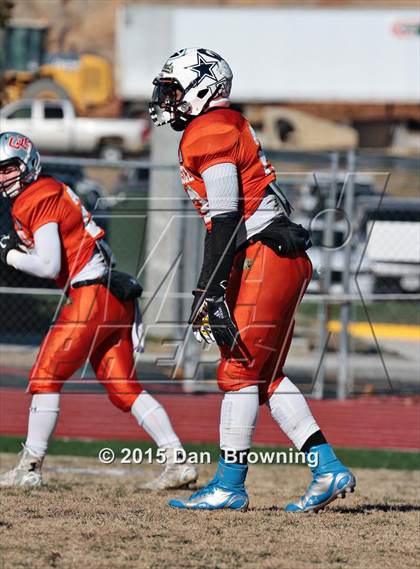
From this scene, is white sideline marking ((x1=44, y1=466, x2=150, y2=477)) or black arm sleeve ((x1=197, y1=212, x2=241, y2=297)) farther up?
black arm sleeve ((x1=197, y1=212, x2=241, y2=297))

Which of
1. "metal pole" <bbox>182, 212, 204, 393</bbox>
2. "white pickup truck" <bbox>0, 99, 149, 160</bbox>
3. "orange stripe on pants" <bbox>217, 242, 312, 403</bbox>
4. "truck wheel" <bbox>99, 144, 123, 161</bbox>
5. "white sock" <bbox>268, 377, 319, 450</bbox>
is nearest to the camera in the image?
"orange stripe on pants" <bbox>217, 242, 312, 403</bbox>

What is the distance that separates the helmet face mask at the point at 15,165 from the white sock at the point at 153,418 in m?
1.31

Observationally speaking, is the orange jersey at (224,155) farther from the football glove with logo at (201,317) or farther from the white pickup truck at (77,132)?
the white pickup truck at (77,132)

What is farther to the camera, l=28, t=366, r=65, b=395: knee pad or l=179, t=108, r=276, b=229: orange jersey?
l=28, t=366, r=65, b=395: knee pad

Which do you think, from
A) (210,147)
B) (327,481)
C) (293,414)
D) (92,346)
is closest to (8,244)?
(92,346)

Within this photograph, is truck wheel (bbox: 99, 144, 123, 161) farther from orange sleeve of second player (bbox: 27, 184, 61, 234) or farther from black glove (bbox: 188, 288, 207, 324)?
black glove (bbox: 188, 288, 207, 324)

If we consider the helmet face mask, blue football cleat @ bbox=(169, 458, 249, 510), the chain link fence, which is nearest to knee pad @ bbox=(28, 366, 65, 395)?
the helmet face mask

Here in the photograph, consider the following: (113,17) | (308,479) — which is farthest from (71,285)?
(113,17)

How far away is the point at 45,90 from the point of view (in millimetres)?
35750

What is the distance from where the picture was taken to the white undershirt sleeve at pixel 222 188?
5609 millimetres

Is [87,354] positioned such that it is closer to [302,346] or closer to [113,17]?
[302,346]

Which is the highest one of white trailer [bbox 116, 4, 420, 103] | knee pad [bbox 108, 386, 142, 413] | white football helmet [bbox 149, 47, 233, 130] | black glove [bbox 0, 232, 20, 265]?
white football helmet [bbox 149, 47, 233, 130]

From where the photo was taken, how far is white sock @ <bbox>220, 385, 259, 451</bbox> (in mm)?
5852

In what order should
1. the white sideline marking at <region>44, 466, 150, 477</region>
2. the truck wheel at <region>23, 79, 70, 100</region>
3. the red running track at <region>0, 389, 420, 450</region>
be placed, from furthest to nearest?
the truck wheel at <region>23, 79, 70, 100</region>, the red running track at <region>0, 389, 420, 450</region>, the white sideline marking at <region>44, 466, 150, 477</region>
